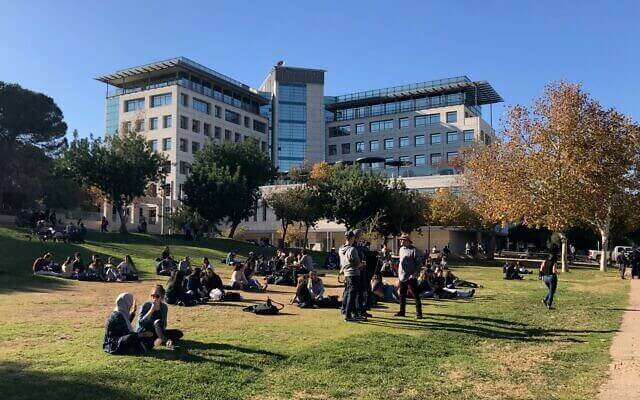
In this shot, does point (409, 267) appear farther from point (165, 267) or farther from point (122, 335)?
point (165, 267)

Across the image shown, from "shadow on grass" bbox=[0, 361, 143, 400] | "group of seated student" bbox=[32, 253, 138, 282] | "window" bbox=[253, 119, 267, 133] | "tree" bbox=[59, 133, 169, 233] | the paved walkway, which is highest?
"window" bbox=[253, 119, 267, 133]

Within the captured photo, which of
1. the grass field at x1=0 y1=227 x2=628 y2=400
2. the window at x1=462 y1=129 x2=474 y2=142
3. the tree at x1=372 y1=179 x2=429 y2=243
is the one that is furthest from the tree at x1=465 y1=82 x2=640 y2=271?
the window at x1=462 y1=129 x2=474 y2=142

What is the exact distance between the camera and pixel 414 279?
41.9ft

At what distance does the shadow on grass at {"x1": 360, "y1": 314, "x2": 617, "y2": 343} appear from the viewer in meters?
11.3

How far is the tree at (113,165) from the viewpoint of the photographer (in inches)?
1700

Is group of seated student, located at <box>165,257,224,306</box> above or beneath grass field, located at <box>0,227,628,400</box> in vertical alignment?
above

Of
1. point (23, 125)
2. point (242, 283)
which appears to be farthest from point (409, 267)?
point (23, 125)

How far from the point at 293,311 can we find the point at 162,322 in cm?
519

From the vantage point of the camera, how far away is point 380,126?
326ft

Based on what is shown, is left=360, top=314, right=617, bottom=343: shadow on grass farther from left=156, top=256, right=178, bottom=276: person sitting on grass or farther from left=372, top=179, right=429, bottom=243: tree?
left=372, top=179, right=429, bottom=243: tree

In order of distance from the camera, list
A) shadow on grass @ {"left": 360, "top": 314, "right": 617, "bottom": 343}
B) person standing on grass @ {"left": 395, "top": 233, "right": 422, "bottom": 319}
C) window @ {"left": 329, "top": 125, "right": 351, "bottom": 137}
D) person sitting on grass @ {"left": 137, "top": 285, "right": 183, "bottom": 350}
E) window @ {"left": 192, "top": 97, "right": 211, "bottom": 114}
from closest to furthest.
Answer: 1. person sitting on grass @ {"left": 137, "top": 285, "right": 183, "bottom": 350}
2. shadow on grass @ {"left": 360, "top": 314, "right": 617, "bottom": 343}
3. person standing on grass @ {"left": 395, "top": 233, "right": 422, "bottom": 319}
4. window @ {"left": 192, "top": 97, "right": 211, "bottom": 114}
5. window @ {"left": 329, "top": 125, "right": 351, "bottom": 137}

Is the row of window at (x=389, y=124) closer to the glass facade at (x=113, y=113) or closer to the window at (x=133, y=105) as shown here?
the window at (x=133, y=105)

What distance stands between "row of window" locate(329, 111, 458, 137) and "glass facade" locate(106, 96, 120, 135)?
1429 inches

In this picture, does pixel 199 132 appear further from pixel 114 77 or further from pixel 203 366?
pixel 203 366
